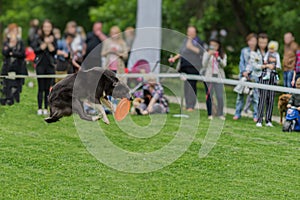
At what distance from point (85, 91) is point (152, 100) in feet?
22.2

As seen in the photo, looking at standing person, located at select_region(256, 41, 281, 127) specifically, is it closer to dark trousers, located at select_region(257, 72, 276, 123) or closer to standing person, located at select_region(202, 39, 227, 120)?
dark trousers, located at select_region(257, 72, 276, 123)

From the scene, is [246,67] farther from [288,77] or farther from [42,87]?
[42,87]

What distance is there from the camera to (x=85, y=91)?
989cm

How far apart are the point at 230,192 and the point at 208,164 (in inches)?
65.4

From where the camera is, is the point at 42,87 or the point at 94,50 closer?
the point at 42,87

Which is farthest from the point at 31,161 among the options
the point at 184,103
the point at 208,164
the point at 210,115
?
the point at 184,103

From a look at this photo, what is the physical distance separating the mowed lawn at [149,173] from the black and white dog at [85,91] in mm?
916

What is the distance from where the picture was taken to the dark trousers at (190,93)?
17297mm

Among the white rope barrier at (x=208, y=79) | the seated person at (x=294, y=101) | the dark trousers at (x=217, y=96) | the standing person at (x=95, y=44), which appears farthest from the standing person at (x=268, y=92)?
the standing person at (x=95, y=44)

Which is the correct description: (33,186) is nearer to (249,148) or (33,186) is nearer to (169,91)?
(249,148)

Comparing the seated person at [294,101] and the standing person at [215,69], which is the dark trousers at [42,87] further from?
the seated person at [294,101]

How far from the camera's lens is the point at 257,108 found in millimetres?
16094

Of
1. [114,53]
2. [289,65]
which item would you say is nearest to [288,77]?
[289,65]

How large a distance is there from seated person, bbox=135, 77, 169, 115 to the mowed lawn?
1.90 m
